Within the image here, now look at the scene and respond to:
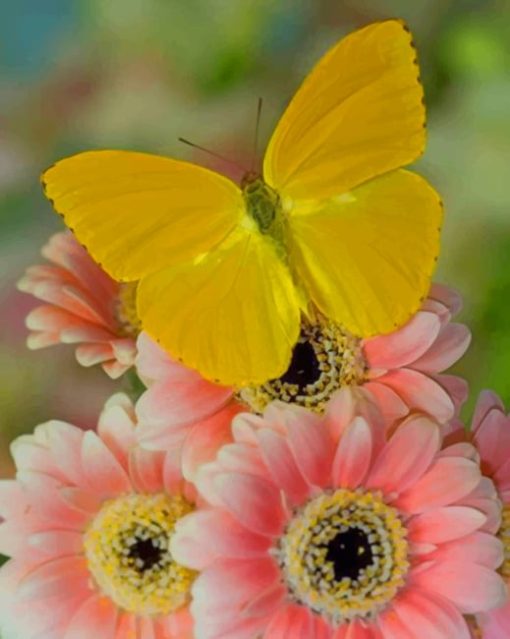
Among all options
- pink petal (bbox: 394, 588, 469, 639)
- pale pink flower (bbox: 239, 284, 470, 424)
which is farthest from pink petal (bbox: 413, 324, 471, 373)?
pink petal (bbox: 394, 588, 469, 639)

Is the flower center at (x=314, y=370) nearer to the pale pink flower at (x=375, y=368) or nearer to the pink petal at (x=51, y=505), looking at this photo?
the pale pink flower at (x=375, y=368)

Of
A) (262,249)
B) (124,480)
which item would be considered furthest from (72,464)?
(262,249)

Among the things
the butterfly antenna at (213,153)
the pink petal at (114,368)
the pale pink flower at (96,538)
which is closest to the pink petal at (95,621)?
the pale pink flower at (96,538)

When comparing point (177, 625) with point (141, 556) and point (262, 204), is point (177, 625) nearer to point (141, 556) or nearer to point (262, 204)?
point (141, 556)

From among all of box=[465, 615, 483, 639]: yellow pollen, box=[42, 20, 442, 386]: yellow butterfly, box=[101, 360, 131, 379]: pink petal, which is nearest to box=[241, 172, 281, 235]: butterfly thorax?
box=[42, 20, 442, 386]: yellow butterfly

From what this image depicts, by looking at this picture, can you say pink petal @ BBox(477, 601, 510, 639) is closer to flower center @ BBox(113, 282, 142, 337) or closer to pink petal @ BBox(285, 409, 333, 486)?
pink petal @ BBox(285, 409, 333, 486)

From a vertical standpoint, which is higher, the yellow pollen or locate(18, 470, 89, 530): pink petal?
locate(18, 470, 89, 530): pink petal

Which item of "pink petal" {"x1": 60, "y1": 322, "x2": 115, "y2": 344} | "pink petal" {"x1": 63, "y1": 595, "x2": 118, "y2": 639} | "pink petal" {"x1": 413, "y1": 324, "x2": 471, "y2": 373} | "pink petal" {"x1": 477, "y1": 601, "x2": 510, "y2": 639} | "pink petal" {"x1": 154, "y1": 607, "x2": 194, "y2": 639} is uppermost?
"pink petal" {"x1": 60, "y1": 322, "x2": 115, "y2": 344}
